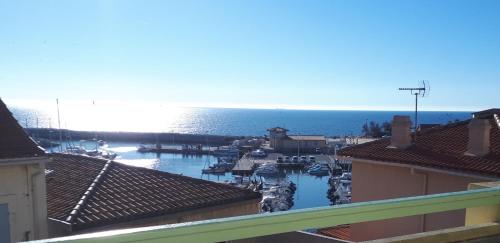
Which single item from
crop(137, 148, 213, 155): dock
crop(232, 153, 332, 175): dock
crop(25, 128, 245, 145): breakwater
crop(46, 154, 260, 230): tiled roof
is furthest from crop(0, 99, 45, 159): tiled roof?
crop(25, 128, 245, 145): breakwater

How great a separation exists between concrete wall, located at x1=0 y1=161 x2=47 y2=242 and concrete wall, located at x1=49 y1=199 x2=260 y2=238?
338 mm

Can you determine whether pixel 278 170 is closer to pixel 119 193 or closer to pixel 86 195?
pixel 119 193

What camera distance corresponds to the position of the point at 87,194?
10727 mm

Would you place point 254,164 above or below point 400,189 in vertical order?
below

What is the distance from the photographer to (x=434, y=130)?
13.6 metres

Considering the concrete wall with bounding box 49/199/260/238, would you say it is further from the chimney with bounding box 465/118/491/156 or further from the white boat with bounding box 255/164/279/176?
the white boat with bounding box 255/164/279/176

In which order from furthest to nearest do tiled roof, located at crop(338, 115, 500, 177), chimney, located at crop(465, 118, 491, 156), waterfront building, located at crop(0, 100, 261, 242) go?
chimney, located at crop(465, 118, 491, 156) → tiled roof, located at crop(338, 115, 500, 177) → waterfront building, located at crop(0, 100, 261, 242)

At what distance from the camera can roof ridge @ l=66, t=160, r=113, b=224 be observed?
953 centimetres

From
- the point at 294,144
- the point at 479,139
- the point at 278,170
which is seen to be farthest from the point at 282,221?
the point at 294,144

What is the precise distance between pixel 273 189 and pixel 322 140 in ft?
140

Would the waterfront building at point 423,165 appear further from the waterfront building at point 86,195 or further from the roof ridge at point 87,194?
the roof ridge at point 87,194

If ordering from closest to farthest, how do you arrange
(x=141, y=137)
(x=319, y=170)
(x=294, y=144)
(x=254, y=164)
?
(x=319, y=170), (x=254, y=164), (x=294, y=144), (x=141, y=137)

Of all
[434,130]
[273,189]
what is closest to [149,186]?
[434,130]

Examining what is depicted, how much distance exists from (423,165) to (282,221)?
937 cm
